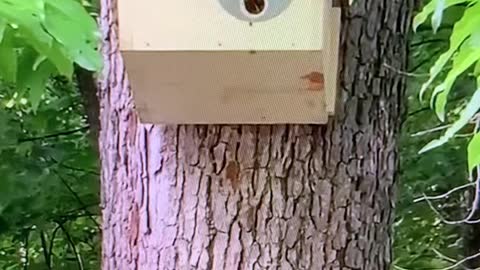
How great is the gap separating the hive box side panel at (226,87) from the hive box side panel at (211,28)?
12 millimetres

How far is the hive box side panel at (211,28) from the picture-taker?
117 cm

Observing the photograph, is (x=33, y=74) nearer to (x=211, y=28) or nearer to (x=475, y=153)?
(x=211, y=28)

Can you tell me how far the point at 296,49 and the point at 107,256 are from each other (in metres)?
0.61

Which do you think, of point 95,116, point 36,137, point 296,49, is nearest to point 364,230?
point 296,49

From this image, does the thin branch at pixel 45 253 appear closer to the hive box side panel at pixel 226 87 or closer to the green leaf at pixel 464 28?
the hive box side panel at pixel 226 87

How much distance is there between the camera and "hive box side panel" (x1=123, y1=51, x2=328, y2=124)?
1.19 m

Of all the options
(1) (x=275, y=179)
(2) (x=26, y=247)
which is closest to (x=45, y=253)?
(2) (x=26, y=247)

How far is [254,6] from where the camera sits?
118 centimetres

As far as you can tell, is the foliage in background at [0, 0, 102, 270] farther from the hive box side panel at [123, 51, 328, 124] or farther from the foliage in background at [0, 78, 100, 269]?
the hive box side panel at [123, 51, 328, 124]

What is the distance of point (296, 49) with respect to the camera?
1163mm

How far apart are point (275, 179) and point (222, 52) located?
286mm

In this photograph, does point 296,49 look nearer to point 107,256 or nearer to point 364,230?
point 364,230

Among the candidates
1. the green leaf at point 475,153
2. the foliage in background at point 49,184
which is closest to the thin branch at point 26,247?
the foliage in background at point 49,184

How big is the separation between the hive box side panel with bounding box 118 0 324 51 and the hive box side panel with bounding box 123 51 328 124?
0.04 ft
